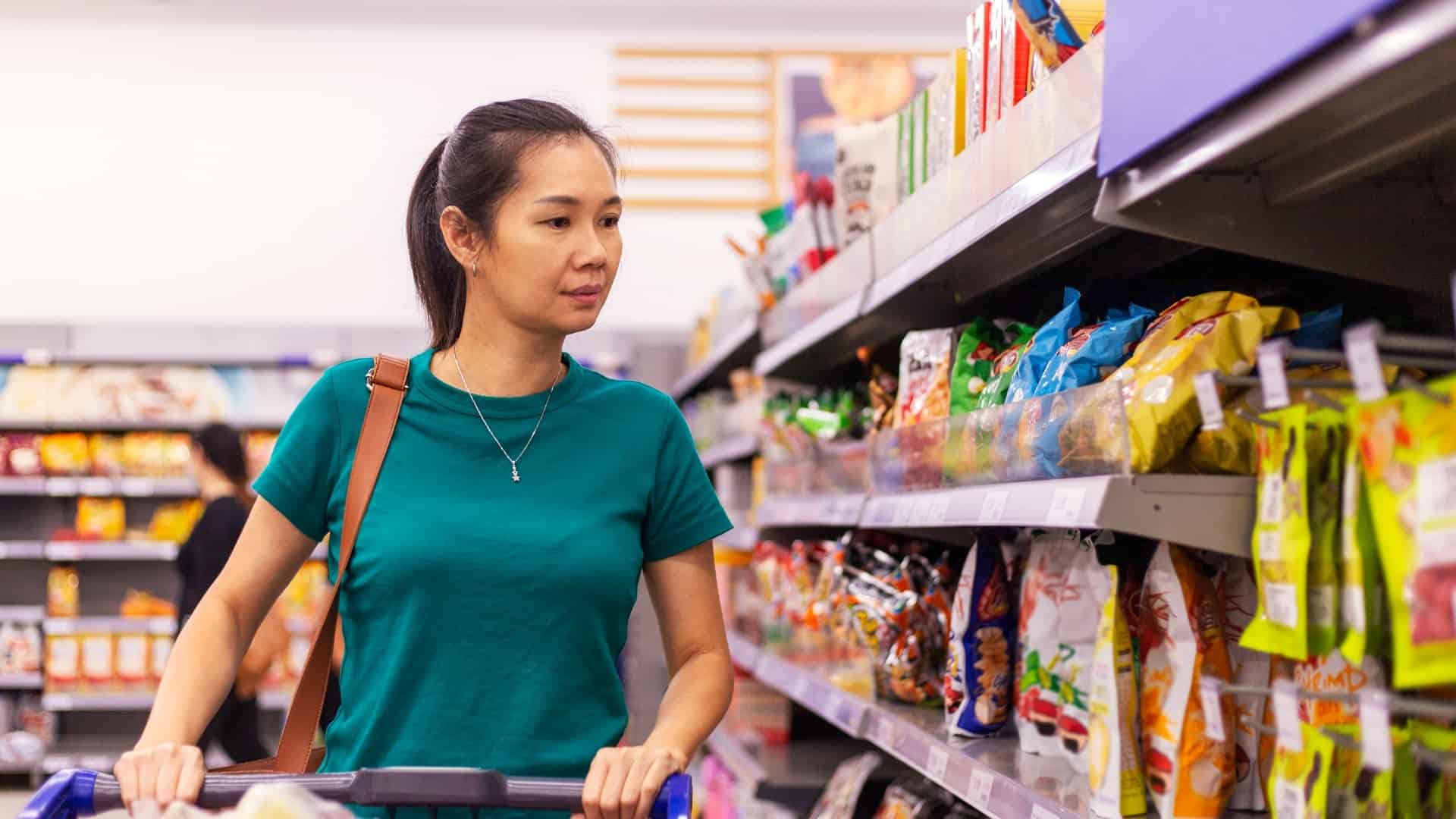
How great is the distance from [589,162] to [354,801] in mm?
Answer: 786

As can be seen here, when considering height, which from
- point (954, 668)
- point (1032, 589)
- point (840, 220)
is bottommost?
point (954, 668)

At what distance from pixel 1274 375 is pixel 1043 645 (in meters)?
0.96

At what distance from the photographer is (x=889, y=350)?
3.51 meters

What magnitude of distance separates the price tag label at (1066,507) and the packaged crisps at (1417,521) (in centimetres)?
41

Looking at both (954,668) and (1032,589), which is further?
(954,668)

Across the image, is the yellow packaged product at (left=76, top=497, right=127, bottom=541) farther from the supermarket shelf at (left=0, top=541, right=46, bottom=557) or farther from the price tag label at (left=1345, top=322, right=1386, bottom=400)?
the price tag label at (left=1345, top=322, right=1386, bottom=400)

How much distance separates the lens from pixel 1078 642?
6.74ft

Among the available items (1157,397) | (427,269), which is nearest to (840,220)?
(427,269)

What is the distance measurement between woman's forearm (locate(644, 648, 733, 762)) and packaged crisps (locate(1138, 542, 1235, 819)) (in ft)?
1.62

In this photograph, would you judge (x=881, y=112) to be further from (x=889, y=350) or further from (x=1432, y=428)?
(x=1432, y=428)

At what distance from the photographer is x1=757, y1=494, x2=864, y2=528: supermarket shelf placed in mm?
2896

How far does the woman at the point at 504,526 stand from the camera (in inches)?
66.3

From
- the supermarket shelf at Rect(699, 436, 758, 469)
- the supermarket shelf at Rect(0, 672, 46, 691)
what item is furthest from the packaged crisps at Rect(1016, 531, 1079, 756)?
the supermarket shelf at Rect(0, 672, 46, 691)

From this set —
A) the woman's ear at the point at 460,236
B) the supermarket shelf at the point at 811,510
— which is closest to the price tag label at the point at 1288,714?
the woman's ear at the point at 460,236
